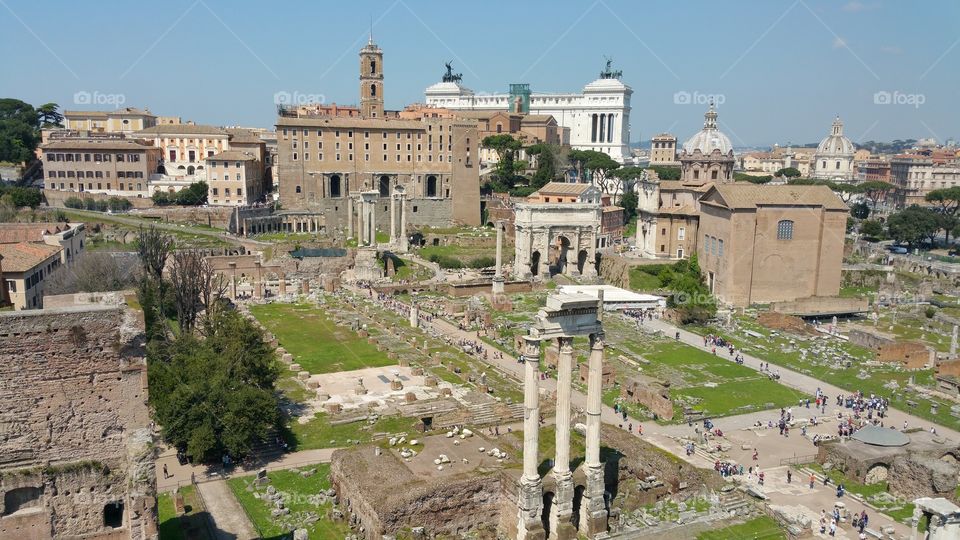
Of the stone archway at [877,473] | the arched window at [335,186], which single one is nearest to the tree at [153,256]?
the stone archway at [877,473]

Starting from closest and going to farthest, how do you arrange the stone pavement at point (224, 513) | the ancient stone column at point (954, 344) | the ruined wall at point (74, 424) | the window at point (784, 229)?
the ruined wall at point (74, 424), the stone pavement at point (224, 513), the ancient stone column at point (954, 344), the window at point (784, 229)

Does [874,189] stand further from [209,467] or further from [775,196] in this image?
[209,467]

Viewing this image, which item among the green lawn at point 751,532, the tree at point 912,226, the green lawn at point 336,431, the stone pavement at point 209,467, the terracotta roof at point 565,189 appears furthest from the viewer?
the tree at point 912,226

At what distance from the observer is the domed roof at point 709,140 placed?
273ft

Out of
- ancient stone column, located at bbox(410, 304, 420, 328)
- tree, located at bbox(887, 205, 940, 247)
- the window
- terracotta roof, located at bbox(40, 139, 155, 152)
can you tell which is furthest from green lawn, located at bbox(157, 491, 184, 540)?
tree, located at bbox(887, 205, 940, 247)

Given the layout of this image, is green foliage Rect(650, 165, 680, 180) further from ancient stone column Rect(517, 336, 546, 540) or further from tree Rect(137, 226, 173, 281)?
ancient stone column Rect(517, 336, 546, 540)

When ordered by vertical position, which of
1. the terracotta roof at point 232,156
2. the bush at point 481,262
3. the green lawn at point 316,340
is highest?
the terracotta roof at point 232,156

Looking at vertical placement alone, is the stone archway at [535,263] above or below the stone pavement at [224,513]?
above

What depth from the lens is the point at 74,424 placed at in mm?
15578

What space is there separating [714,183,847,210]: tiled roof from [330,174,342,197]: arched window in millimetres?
44804

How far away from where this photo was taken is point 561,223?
223ft

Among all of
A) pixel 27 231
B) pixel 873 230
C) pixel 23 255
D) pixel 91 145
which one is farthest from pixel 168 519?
pixel 873 230

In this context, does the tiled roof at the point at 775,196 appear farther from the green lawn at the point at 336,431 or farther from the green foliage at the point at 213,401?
the green foliage at the point at 213,401

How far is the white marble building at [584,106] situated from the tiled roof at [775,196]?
8239 cm
